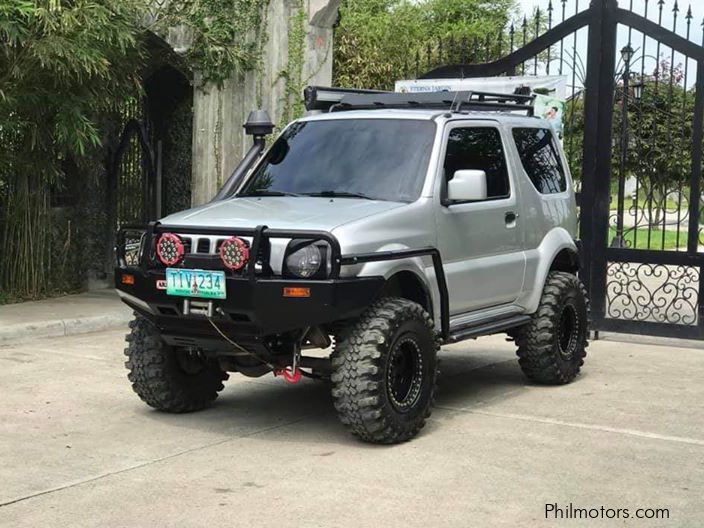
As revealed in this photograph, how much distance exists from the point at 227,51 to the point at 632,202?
183 inches

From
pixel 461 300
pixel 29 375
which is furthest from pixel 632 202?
pixel 29 375

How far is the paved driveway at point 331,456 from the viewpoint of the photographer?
16.2ft

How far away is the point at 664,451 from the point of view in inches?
240

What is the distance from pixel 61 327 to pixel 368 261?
5.07 meters

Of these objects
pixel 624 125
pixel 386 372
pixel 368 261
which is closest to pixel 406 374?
pixel 386 372

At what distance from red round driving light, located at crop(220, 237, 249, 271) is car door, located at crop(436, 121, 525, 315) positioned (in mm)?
1398

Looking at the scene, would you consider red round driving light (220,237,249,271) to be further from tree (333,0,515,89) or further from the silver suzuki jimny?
tree (333,0,515,89)

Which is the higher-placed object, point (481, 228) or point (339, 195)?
point (339, 195)

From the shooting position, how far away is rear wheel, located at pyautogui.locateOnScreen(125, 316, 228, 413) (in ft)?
21.9

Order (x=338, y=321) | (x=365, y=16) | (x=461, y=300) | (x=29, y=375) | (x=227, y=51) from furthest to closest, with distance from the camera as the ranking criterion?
1. (x=365, y=16)
2. (x=227, y=51)
3. (x=29, y=375)
4. (x=461, y=300)
5. (x=338, y=321)

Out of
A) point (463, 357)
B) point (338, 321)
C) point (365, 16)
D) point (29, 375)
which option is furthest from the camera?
point (365, 16)

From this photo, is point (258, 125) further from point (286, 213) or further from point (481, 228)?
point (481, 228)

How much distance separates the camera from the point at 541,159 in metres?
8.15

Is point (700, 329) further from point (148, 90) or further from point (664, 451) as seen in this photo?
point (148, 90)
